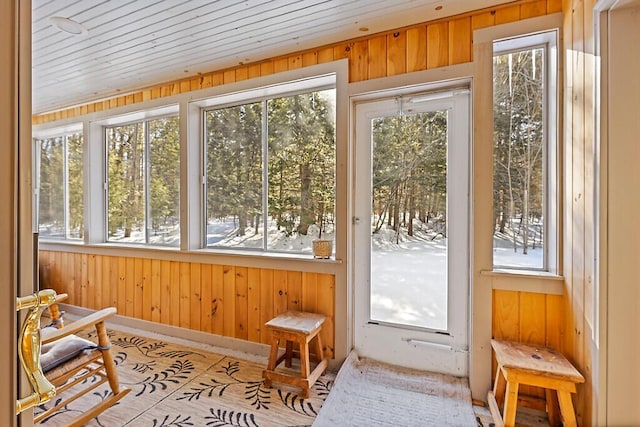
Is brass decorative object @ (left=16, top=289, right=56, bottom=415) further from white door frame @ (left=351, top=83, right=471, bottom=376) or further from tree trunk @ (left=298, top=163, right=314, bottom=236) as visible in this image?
tree trunk @ (left=298, top=163, right=314, bottom=236)

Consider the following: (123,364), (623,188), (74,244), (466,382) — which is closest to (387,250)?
(466,382)

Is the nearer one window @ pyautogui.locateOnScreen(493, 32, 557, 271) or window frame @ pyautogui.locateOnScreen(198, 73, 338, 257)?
window @ pyautogui.locateOnScreen(493, 32, 557, 271)

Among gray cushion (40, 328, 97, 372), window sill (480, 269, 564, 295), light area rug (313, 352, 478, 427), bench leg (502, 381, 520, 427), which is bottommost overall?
light area rug (313, 352, 478, 427)

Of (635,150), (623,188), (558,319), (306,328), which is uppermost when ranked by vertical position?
(635,150)

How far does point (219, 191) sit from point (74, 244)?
6.69ft

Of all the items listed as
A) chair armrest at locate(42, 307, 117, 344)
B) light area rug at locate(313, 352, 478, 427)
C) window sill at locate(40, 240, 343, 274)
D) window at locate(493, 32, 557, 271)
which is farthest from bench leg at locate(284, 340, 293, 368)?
window at locate(493, 32, 557, 271)

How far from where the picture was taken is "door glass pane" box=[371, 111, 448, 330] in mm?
2131

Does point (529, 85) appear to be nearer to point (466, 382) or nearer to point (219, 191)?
point (466, 382)

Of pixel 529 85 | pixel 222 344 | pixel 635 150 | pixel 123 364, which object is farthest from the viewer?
pixel 222 344

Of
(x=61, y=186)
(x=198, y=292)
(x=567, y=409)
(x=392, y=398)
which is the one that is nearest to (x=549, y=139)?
(x=567, y=409)

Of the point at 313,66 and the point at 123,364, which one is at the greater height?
the point at 313,66

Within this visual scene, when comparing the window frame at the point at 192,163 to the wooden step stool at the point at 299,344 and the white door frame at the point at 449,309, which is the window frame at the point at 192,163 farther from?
the wooden step stool at the point at 299,344

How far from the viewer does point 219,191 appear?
2.93 meters

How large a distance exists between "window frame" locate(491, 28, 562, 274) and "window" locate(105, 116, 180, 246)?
9.33ft
